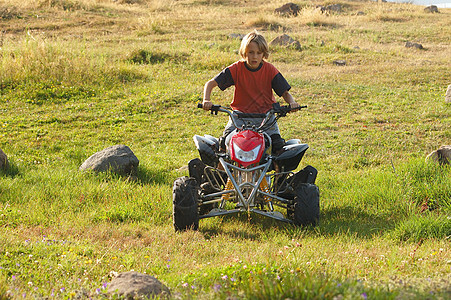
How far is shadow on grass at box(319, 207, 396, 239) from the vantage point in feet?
17.8

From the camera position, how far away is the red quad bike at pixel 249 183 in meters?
5.20

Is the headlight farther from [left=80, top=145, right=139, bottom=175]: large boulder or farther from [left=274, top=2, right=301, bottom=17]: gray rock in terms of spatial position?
[left=274, top=2, right=301, bottom=17]: gray rock

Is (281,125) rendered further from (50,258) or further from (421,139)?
(50,258)

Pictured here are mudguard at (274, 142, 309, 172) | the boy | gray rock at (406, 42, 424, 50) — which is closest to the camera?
mudguard at (274, 142, 309, 172)

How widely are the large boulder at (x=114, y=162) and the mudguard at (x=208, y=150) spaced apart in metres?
1.81

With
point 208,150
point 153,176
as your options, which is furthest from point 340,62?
point 208,150

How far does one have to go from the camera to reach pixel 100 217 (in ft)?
19.1

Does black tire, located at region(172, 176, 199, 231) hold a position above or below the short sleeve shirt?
below

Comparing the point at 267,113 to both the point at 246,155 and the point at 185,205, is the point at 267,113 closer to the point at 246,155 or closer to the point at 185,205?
the point at 246,155

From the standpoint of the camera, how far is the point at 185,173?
7668mm

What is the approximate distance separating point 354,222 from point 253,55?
2196 mm

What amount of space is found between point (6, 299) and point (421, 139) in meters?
7.75

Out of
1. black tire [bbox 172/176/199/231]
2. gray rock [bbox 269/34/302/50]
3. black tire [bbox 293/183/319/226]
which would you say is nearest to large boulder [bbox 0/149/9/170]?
black tire [bbox 172/176/199/231]

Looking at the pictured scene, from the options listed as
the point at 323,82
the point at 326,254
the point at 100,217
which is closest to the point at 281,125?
the point at 323,82
